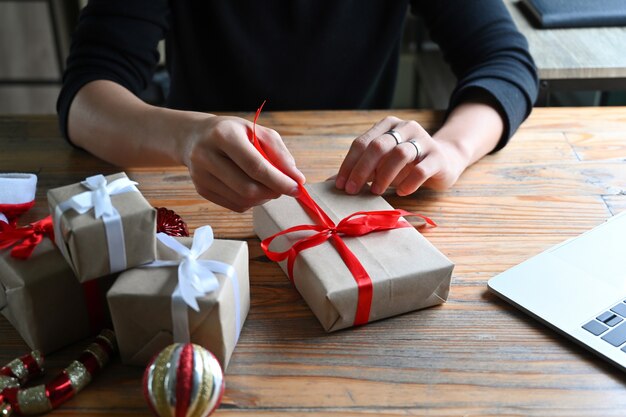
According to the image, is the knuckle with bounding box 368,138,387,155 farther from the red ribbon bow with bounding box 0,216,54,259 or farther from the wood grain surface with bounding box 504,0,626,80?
the wood grain surface with bounding box 504,0,626,80

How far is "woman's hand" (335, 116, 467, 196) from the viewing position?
2.92 feet

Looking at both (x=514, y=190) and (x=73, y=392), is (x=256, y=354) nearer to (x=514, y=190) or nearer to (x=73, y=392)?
(x=73, y=392)

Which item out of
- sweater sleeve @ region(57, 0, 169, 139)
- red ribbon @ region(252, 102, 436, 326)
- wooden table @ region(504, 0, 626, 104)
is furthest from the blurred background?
red ribbon @ region(252, 102, 436, 326)

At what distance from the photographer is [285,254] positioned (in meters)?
0.77

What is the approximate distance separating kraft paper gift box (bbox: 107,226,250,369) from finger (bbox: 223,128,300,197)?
0.14m

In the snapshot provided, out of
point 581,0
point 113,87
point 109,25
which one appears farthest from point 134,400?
point 581,0

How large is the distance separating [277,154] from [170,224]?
153 mm

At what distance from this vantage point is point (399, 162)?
2.97 feet

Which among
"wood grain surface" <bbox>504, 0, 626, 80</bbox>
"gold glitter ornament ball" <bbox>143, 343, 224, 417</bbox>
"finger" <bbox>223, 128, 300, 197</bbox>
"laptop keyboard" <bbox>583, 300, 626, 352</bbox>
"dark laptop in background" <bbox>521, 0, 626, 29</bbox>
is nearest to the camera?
"gold glitter ornament ball" <bbox>143, 343, 224, 417</bbox>

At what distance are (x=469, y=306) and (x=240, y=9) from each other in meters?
0.80

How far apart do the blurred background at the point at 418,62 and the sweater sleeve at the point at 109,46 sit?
619 mm

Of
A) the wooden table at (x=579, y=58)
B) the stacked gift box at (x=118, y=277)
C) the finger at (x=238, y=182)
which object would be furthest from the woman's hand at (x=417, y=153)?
the wooden table at (x=579, y=58)

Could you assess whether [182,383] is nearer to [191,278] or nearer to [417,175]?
[191,278]

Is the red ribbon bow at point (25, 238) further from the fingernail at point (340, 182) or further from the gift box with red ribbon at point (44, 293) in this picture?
the fingernail at point (340, 182)
